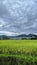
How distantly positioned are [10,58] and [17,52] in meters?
3.12

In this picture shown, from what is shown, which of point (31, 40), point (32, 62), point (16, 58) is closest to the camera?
point (32, 62)

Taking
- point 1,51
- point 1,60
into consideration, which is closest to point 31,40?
point 1,51

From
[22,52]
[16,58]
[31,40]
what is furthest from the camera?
[31,40]

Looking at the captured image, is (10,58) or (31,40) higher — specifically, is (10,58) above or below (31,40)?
below

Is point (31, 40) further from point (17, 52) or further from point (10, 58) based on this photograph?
point (10, 58)

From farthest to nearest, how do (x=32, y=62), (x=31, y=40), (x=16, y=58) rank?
(x=31, y=40)
(x=16, y=58)
(x=32, y=62)

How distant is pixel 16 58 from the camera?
464 inches

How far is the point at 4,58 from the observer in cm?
1223

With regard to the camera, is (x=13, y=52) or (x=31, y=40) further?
(x=31, y=40)

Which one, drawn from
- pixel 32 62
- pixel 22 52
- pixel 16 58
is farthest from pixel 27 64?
pixel 22 52

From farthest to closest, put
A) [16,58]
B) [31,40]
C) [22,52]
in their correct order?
1. [31,40]
2. [22,52]
3. [16,58]

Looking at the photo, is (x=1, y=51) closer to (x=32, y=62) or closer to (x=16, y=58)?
(x=16, y=58)

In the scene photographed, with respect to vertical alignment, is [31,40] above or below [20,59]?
above

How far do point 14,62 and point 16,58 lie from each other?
1.04ft
